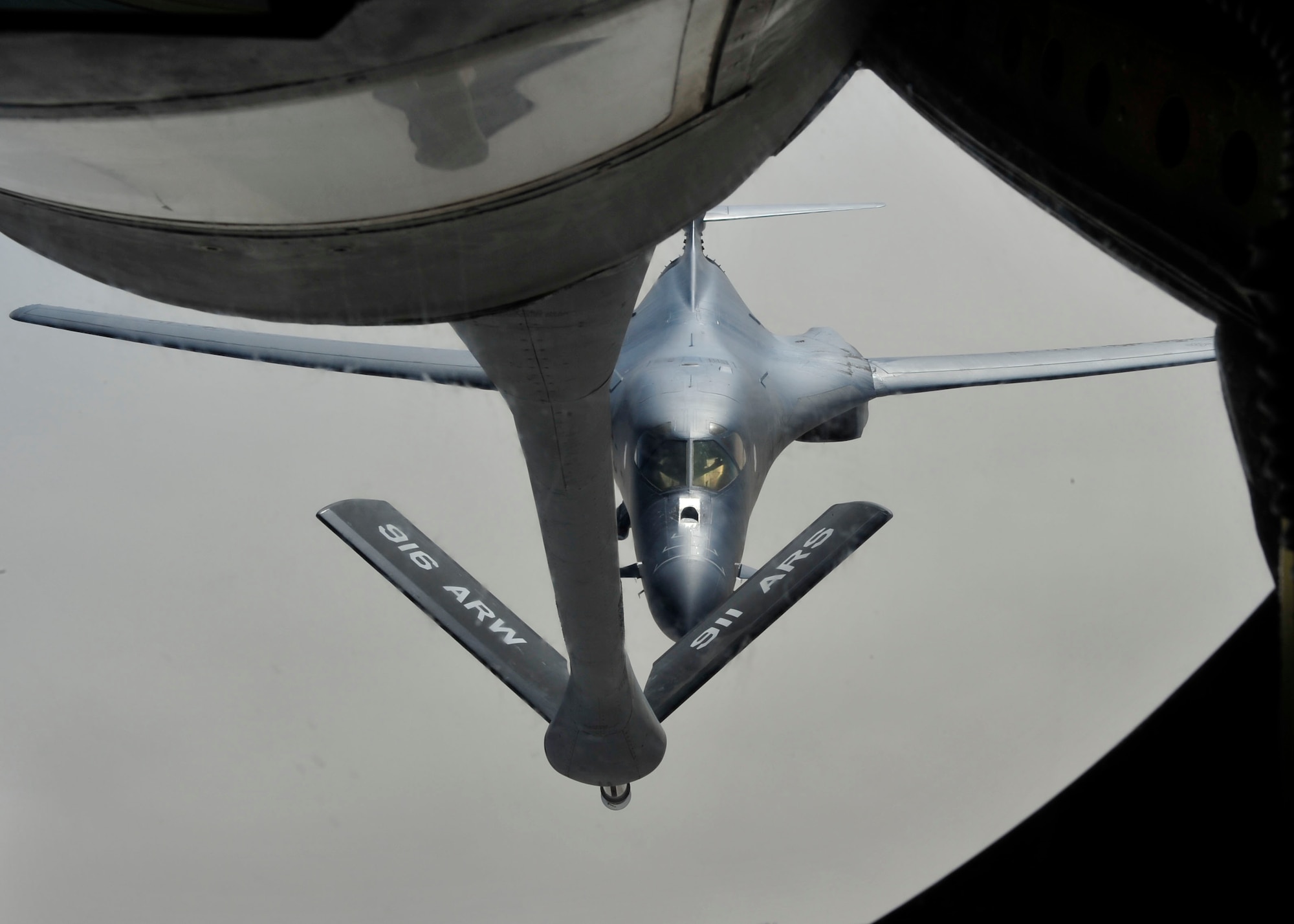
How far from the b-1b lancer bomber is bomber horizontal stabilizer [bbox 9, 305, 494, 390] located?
0.01 m

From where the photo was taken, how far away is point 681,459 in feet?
22.4

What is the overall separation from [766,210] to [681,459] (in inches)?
133

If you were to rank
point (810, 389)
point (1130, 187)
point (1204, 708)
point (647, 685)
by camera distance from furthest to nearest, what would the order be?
point (810, 389)
point (647, 685)
point (1204, 708)
point (1130, 187)

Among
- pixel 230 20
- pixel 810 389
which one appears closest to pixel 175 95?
pixel 230 20

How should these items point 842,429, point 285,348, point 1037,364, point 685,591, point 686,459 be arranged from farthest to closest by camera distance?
point 842,429 < point 1037,364 < point 285,348 < point 686,459 < point 685,591

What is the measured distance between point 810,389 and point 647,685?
10.1 ft

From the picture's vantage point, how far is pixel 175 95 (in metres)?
1.00

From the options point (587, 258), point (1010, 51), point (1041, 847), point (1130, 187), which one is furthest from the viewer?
point (1041, 847)

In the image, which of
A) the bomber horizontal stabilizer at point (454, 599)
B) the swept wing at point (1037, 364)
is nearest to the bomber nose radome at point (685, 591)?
the bomber horizontal stabilizer at point (454, 599)

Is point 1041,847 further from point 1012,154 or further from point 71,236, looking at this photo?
point 71,236

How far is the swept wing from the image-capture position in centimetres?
749

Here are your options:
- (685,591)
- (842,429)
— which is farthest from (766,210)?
(685,591)

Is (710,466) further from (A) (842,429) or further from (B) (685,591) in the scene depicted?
(A) (842,429)

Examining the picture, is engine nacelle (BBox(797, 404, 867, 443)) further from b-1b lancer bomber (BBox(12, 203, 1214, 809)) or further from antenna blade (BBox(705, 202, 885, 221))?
antenna blade (BBox(705, 202, 885, 221))
